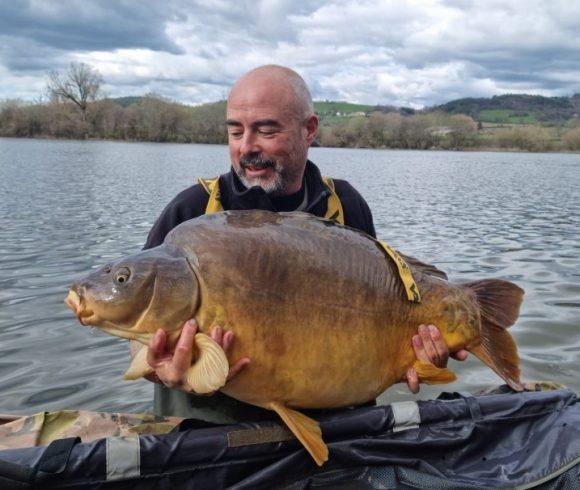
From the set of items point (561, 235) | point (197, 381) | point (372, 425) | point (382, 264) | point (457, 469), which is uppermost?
point (382, 264)

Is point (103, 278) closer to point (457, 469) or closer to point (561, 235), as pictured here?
point (457, 469)

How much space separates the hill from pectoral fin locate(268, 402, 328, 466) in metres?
102

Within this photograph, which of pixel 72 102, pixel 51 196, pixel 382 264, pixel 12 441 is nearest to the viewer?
pixel 12 441

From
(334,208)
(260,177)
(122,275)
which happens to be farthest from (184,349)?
(334,208)

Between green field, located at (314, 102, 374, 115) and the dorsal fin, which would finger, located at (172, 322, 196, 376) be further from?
green field, located at (314, 102, 374, 115)

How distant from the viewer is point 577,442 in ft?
8.01

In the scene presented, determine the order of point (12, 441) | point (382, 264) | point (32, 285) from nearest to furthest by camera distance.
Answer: point (12, 441) → point (382, 264) → point (32, 285)

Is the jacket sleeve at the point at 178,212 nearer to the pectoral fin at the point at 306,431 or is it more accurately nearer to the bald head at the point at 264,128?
the bald head at the point at 264,128

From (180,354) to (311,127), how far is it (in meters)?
1.71

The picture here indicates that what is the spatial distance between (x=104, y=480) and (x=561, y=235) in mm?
11148

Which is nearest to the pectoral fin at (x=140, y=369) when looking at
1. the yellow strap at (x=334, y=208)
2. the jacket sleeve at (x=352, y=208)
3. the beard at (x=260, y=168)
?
the beard at (x=260, y=168)

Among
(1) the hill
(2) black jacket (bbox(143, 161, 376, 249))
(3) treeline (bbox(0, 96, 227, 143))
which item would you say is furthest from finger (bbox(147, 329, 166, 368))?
(1) the hill

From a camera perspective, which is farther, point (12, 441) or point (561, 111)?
point (561, 111)

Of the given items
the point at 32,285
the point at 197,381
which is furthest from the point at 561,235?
the point at 197,381
